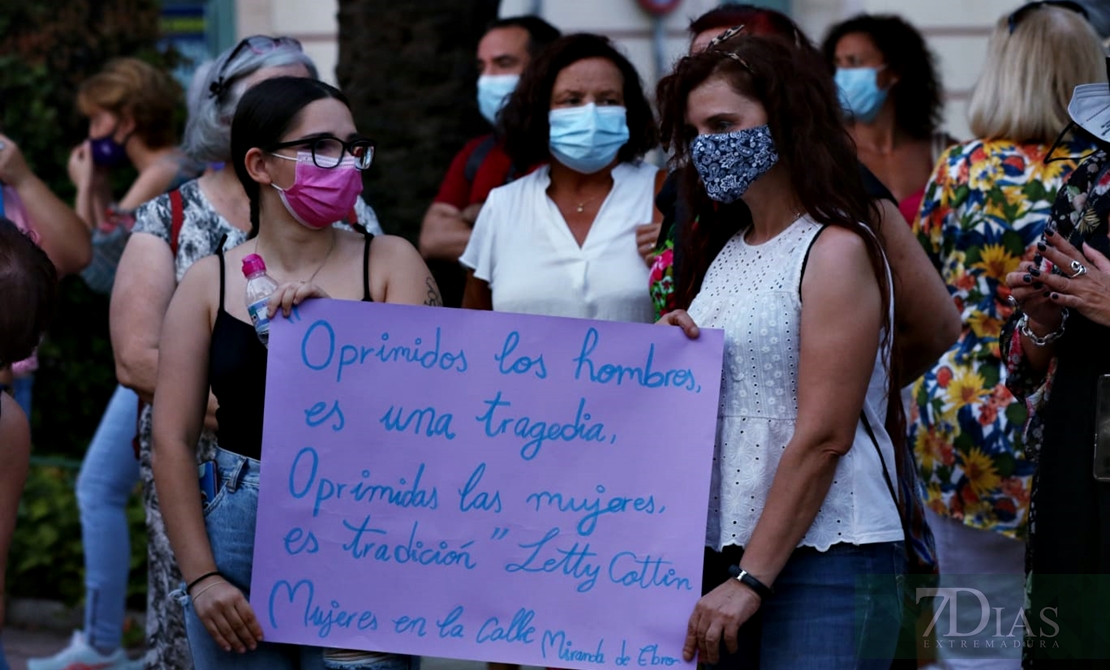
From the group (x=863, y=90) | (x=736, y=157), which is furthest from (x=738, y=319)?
(x=863, y=90)

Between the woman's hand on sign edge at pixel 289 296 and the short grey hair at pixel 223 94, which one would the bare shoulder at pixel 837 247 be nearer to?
the woman's hand on sign edge at pixel 289 296

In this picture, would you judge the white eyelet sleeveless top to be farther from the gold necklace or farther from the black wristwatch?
the gold necklace

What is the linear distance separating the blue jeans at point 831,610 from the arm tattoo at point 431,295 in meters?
0.83

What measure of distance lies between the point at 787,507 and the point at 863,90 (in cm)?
337

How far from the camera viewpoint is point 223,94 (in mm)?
4047

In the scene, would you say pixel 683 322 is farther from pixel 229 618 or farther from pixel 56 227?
pixel 56 227

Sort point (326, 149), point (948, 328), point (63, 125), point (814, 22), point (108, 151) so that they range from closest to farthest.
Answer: point (326, 149) → point (948, 328) → point (108, 151) → point (63, 125) → point (814, 22)

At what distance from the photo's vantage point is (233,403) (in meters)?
3.12

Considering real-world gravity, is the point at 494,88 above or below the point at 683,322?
above

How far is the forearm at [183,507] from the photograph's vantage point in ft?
9.96

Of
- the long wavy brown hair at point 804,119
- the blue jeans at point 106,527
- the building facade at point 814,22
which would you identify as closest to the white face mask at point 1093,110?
the long wavy brown hair at point 804,119

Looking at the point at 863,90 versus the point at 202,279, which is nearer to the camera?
the point at 202,279

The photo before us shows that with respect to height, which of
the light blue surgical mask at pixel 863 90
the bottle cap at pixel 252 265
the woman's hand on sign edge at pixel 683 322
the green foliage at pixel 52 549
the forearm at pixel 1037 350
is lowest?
the green foliage at pixel 52 549

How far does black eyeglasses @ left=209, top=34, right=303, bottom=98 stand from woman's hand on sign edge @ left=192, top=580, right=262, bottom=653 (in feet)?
5.16
